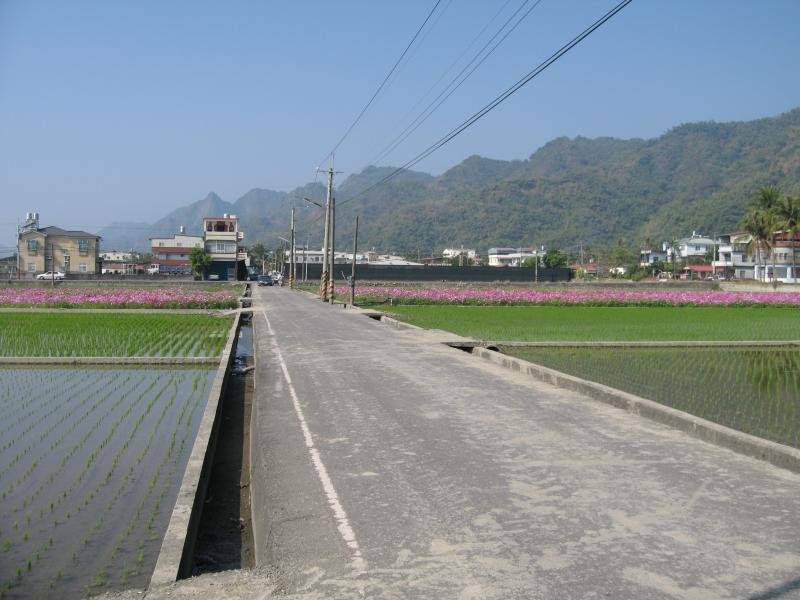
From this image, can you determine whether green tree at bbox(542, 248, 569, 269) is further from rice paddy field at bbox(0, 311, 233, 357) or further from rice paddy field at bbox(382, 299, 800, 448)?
rice paddy field at bbox(0, 311, 233, 357)

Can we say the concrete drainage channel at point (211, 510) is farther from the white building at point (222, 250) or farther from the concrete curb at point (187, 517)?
the white building at point (222, 250)

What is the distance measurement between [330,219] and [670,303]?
63.6 ft

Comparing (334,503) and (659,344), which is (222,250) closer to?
(659,344)

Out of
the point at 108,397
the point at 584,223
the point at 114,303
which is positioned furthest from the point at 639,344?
the point at 584,223

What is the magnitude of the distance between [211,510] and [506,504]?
2.60 m

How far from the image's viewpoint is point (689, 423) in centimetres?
823

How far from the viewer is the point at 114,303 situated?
112ft

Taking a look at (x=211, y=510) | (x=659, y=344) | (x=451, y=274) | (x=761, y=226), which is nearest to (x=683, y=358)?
(x=659, y=344)

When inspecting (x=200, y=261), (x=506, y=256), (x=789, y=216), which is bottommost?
(x=200, y=261)

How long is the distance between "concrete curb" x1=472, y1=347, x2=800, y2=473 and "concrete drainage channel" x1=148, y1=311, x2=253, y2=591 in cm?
460

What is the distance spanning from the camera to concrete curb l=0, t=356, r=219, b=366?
15273 millimetres

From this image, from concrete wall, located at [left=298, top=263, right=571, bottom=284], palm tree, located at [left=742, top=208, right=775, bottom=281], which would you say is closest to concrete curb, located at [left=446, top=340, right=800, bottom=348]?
concrete wall, located at [left=298, top=263, right=571, bottom=284]

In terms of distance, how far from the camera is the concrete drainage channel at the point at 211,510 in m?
4.84

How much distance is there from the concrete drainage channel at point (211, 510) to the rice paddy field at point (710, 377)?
5642mm
